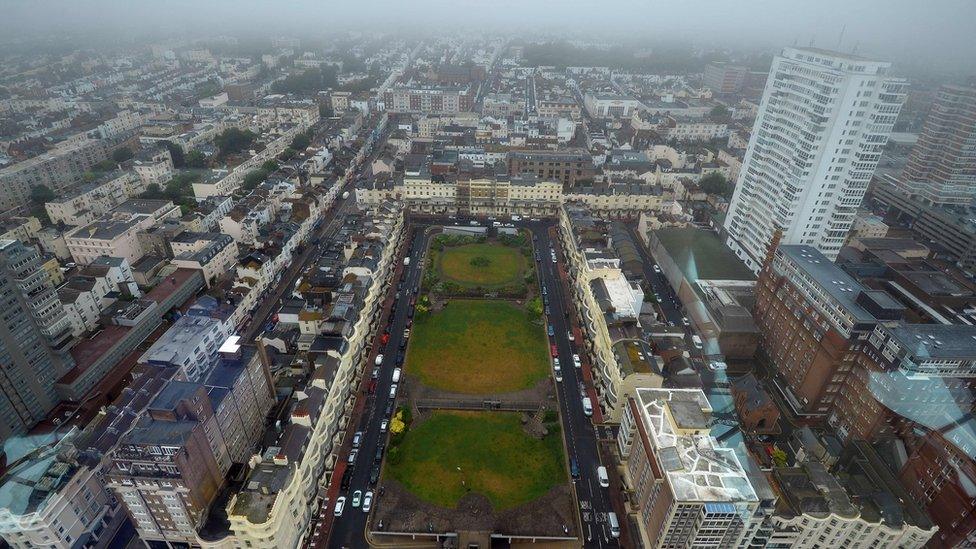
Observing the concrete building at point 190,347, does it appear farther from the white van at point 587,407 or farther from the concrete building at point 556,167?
the concrete building at point 556,167

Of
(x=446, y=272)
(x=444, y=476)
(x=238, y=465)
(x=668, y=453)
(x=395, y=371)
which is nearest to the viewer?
(x=668, y=453)

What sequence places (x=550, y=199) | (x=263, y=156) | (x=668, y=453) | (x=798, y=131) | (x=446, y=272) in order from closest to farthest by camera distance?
(x=668, y=453) < (x=798, y=131) < (x=446, y=272) < (x=550, y=199) < (x=263, y=156)

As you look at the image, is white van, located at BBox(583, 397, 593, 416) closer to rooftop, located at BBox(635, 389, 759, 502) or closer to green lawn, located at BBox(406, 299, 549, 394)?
green lawn, located at BBox(406, 299, 549, 394)

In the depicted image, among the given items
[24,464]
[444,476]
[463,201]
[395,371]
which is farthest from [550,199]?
[24,464]

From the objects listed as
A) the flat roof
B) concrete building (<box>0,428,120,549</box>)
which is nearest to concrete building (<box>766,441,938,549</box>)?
the flat roof

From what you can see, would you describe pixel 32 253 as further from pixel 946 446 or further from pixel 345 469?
pixel 946 446

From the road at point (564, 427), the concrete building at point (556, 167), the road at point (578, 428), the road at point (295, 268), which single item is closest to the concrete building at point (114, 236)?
the road at point (295, 268)
